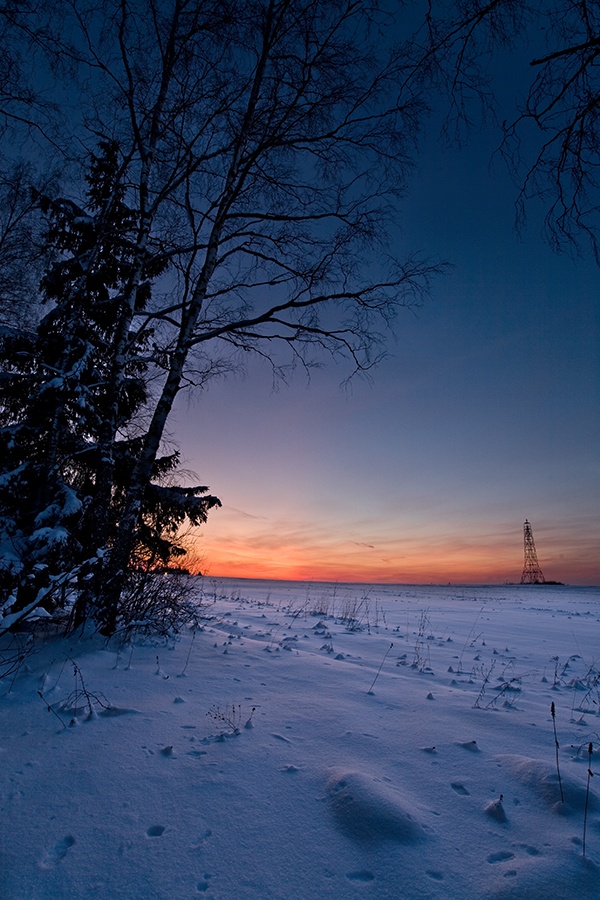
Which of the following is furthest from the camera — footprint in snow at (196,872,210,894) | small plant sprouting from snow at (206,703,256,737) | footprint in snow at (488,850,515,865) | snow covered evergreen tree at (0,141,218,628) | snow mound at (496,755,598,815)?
snow covered evergreen tree at (0,141,218,628)

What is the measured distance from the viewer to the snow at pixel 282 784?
1.57 metres

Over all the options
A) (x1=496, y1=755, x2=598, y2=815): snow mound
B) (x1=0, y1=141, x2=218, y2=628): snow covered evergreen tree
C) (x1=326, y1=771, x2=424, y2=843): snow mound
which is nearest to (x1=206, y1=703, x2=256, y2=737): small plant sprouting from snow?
(x1=326, y1=771, x2=424, y2=843): snow mound

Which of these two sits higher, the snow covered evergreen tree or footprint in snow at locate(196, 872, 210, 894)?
the snow covered evergreen tree

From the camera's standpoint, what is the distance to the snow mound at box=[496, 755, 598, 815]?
208cm

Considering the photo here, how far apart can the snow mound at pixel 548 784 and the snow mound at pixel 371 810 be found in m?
0.79

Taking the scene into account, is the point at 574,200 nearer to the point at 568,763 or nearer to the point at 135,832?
the point at 568,763

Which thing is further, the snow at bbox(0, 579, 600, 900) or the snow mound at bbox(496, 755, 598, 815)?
the snow mound at bbox(496, 755, 598, 815)

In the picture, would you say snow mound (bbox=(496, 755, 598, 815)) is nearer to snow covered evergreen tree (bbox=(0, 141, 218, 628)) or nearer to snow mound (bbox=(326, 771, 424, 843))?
snow mound (bbox=(326, 771, 424, 843))

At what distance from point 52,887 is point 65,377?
4892mm

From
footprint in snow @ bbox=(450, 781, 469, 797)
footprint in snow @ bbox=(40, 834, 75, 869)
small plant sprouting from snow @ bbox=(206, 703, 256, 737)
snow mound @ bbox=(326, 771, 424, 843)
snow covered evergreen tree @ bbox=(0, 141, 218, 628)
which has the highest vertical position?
snow covered evergreen tree @ bbox=(0, 141, 218, 628)

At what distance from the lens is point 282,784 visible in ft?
7.04

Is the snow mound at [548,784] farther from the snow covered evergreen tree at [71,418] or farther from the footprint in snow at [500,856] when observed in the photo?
the snow covered evergreen tree at [71,418]

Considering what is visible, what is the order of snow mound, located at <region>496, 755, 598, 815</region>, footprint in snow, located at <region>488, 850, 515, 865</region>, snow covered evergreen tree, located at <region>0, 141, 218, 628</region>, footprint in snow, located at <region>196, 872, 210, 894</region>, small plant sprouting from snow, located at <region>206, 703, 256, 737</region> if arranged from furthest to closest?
snow covered evergreen tree, located at <region>0, 141, 218, 628</region>
small plant sprouting from snow, located at <region>206, 703, 256, 737</region>
snow mound, located at <region>496, 755, 598, 815</region>
footprint in snow, located at <region>488, 850, 515, 865</region>
footprint in snow, located at <region>196, 872, 210, 894</region>

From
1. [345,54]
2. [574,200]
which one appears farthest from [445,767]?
[345,54]
